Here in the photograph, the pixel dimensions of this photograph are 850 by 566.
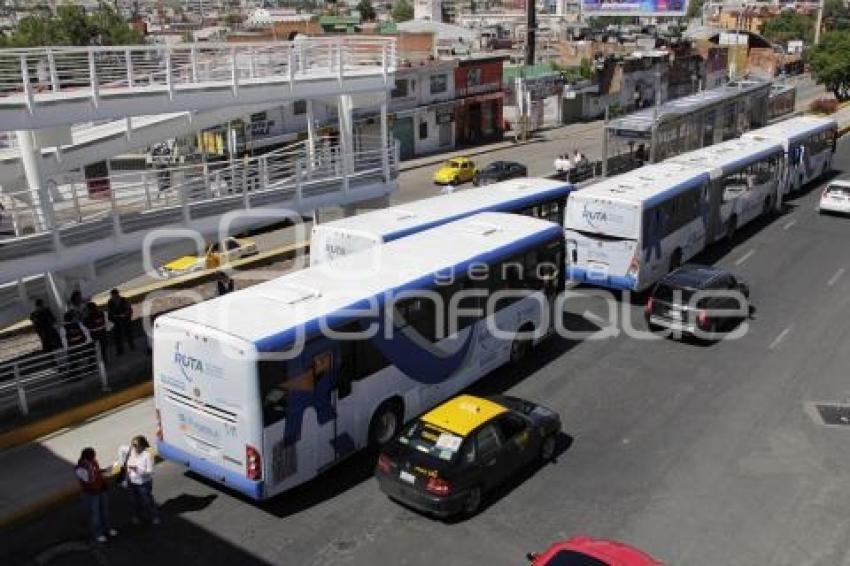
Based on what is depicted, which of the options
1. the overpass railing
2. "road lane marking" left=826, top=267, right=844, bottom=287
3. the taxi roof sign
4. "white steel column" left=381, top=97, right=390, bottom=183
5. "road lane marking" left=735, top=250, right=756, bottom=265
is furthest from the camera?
"road lane marking" left=735, top=250, right=756, bottom=265

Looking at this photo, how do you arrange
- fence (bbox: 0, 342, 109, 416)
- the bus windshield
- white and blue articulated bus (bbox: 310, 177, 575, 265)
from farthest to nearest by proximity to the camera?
the bus windshield < white and blue articulated bus (bbox: 310, 177, 575, 265) < fence (bbox: 0, 342, 109, 416)

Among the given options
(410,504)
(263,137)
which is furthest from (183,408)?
(263,137)

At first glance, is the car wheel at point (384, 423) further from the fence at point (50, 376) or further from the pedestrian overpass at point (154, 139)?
the pedestrian overpass at point (154, 139)

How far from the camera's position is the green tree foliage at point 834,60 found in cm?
7175

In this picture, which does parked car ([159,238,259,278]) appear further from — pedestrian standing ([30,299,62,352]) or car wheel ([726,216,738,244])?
car wheel ([726,216,738,244])

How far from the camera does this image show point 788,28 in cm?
14938

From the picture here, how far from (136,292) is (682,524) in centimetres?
1624

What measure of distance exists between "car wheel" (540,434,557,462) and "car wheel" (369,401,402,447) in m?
2.75

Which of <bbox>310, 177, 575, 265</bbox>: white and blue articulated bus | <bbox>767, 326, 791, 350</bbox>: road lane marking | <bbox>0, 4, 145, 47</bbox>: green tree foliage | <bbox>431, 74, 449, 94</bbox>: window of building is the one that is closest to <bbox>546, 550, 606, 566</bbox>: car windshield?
<bbox>310, 177, 575, 265</bbox>: white and blue articulated bus

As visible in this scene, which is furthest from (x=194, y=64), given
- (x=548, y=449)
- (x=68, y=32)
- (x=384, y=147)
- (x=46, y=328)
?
(x=68, y=32)

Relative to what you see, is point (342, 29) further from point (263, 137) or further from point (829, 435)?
point (829, 435)

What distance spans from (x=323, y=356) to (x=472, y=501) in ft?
10.8

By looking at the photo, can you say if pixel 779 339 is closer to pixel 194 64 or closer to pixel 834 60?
pixel 194 64

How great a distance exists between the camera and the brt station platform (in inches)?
1400
